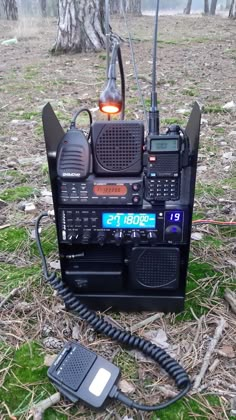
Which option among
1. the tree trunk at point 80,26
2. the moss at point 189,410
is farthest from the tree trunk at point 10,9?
the moss at point 189,410

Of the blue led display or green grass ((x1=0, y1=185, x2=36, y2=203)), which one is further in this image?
green grass ((x1=0, y1=185, x2=36, y2=203))

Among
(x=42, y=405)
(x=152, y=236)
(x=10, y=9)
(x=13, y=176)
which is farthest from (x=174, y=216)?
(x=10, y=9)

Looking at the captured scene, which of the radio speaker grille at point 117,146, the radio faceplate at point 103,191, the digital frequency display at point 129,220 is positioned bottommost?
the digital frequency display at point 129,220

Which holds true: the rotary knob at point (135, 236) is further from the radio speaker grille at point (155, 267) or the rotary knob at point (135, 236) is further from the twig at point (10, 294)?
the twig at point (10, 294)

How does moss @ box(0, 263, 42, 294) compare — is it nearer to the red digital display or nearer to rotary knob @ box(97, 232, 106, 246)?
rotary knob @ box(97, 232, 106, 246)

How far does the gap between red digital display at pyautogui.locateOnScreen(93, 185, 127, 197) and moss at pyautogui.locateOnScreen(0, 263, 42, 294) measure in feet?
2.02

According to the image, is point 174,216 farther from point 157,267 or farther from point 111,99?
point 111,99

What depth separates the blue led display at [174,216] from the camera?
141 cm

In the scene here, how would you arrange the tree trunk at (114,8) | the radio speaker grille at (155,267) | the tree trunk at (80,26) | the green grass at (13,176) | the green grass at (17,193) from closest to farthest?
the radio speaker grille at (155,267) < the green grass at (17,193) < the green grass at (13,176) < the tree trunk at (80,26) < the tree trunk at (114,8)

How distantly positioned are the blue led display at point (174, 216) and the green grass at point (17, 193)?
1.32 m

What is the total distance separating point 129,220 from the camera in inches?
56.2

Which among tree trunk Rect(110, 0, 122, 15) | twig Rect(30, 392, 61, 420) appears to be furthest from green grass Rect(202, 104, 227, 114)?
tree trunk Rect(110, 0, 122, 15)

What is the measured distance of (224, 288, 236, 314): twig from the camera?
5.43 ft

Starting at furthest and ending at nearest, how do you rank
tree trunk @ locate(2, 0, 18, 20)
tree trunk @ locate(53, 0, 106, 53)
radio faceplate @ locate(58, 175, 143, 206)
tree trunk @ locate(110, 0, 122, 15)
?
tree trunk @ locate(110, 0, 122, 15) → tree trunk @ locate(2, 0, 18, 20) → tree trunk @ locate(53, 0, 106, 53) → radio faceplate @ locate(58, 175, 143, 206)
